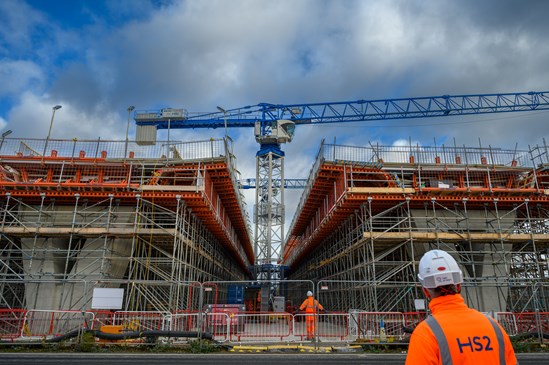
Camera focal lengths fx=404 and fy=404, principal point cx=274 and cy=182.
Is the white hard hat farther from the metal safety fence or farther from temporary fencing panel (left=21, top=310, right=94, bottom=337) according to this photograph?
temporary fencing panel (left=21, top=310, right=94, bottom=337)

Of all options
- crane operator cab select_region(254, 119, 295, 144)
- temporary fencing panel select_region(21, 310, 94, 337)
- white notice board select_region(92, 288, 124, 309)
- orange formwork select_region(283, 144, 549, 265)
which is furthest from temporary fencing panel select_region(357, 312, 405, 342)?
crane operator cab select_region(254, 119, 295, 144)

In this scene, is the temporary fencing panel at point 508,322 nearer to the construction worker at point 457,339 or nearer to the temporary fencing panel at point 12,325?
the construction worker at point 457,339

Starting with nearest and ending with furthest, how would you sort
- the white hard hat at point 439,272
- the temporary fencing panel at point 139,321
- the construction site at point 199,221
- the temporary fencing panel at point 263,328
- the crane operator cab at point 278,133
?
the white hard hat at point 439,272 < the temporary fencing panel at point 139,321 < the temporary fencing panel at point 263,328 < the construction site at point 199,221 < the crane operator cab at point 278,133

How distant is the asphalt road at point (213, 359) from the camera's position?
10.3 meters

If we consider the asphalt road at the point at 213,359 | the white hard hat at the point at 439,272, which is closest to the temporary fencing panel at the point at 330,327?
the asphalt road at the point at 213,359

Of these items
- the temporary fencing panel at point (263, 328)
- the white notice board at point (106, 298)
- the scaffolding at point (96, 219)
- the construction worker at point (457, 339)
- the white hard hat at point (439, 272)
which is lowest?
→ the temporary fencing panel at point (263, 328)

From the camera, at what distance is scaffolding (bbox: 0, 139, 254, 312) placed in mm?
18875

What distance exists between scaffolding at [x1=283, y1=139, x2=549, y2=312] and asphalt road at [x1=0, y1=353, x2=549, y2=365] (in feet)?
23.5

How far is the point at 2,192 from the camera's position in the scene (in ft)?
65.1

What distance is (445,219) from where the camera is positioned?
21281 millimetres

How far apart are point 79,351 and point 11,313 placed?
4373mm

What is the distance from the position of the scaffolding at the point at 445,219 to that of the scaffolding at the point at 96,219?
25.6 ft

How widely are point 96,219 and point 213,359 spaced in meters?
11.1

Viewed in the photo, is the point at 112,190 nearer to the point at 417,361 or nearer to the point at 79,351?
the point at 79,351
